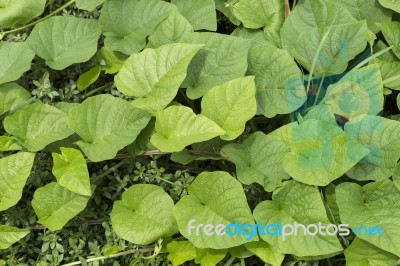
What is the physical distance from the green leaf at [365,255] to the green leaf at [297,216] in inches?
2.0

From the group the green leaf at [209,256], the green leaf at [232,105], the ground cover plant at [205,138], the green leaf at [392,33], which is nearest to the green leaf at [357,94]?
the ground cover plant at [205,138]

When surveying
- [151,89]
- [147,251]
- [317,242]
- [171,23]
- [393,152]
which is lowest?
[147,251]

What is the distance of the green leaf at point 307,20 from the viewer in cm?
136

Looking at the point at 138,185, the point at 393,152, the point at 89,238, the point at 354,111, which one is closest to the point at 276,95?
the point at 354,111

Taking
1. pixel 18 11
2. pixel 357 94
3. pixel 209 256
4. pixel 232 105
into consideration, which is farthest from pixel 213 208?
pixel 18 11

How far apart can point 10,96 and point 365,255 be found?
3.22 ft

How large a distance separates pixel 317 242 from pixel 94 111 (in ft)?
2.02

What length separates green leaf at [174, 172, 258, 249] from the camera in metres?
1.18

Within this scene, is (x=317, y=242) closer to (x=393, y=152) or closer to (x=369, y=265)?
(x=369, y=265)

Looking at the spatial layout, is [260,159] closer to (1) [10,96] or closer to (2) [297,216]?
(2) [297,216]

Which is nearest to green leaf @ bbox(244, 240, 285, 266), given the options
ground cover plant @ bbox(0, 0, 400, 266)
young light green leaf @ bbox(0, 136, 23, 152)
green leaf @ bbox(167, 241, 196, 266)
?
ground cover plant @ bbox(0, 0, 400, 266)

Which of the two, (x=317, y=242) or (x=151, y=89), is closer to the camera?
(x=317, y=242)

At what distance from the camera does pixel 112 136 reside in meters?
1.27

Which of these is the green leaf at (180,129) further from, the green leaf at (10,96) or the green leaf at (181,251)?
the green leaf at (10,96)
